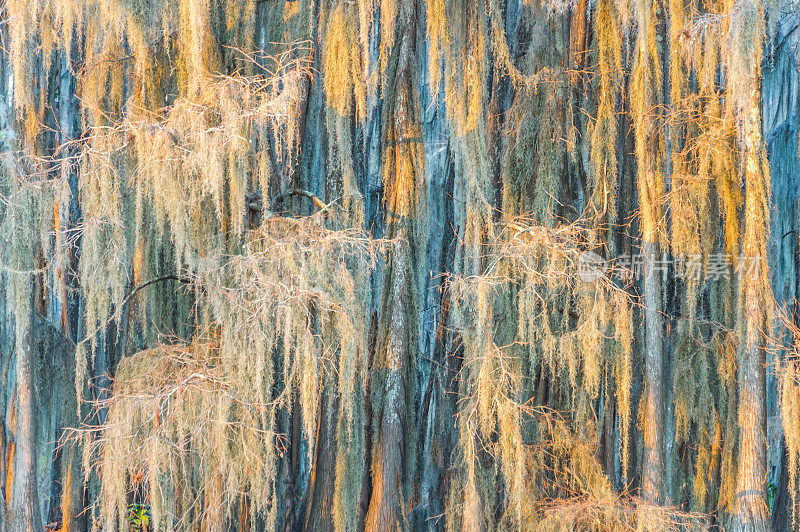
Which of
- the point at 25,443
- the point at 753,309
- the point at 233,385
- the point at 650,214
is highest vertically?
the point at 650,214

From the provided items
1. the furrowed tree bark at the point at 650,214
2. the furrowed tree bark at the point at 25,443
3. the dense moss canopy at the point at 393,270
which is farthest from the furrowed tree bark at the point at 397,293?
the furrowed tree bark at the point at 25,443

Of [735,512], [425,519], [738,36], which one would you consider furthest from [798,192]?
[425,519]

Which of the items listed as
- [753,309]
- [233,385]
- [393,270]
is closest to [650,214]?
[753,309]

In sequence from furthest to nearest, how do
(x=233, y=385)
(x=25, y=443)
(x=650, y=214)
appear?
(x=650, y=214) < (x=25, y=443) < (x=233, y=385)

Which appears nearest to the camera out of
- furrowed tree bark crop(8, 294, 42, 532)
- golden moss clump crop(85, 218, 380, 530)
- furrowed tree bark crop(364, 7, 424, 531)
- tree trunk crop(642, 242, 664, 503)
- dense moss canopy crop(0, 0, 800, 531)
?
golden moss clump crop(85, 218, 380, 530)

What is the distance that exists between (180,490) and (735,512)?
9.90 feet

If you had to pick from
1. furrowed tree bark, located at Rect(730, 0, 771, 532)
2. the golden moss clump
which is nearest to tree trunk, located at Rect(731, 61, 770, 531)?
furrowed tree bark, located at Rect(730, 0, 771, 532)

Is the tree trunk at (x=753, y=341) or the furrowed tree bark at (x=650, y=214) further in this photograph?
the furrowed tree bark at (x=650, y=214)

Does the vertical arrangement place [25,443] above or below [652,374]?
below

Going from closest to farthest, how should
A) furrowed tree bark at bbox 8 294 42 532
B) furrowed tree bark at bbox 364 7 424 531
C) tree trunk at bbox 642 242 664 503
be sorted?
furrowed tree bark at bbox 8 294 42 532 → furrowed tree bark at bbox 364 7 424 531 → tree trunk at bbox 642 242 664 503

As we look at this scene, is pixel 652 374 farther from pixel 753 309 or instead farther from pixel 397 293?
pixel 397 293

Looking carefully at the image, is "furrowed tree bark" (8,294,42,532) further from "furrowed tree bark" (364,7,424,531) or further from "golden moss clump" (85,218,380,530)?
"furrowed tree bark" (364,7,424,531)

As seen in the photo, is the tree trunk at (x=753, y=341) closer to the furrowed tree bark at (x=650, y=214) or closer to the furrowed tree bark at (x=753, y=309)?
the furrowed tree bark at (x=753, y=309)

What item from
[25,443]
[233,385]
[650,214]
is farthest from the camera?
[650,214]
